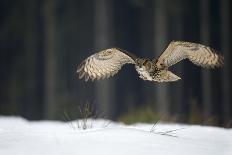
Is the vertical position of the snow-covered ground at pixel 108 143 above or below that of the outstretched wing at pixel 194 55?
below

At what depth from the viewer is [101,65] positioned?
7273 mm

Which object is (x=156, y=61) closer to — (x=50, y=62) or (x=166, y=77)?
(x=166, y=77)

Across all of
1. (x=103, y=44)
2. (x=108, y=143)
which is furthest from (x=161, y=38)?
(x=108, y=143)

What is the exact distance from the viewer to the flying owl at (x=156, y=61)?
22.5ft

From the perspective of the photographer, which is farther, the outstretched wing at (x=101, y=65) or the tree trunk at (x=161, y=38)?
the tree trunk at (x=161, y=38)

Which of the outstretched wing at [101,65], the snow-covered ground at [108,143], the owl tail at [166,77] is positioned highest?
the outstretched wing at [101,65]

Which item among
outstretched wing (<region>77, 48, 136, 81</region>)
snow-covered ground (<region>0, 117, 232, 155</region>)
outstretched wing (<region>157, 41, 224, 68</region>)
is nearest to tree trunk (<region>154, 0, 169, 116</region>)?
outstretched wing (<region>77, 48, 136, 81</region>)

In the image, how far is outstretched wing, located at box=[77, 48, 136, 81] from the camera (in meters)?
7.17

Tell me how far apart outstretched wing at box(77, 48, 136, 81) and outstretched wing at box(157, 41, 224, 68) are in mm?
446

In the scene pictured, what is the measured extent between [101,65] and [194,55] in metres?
1.17

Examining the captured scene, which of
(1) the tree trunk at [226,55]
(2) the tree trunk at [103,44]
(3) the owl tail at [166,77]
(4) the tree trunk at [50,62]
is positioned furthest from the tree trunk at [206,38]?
(3) the owl tail at [166,77]

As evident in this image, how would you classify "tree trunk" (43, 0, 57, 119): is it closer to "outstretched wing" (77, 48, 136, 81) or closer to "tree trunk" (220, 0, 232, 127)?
"tree trunk" (220, 0, 232, 127)

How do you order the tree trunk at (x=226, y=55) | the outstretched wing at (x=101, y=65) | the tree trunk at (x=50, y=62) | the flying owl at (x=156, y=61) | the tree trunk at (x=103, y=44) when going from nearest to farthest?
the flying owl at (x=156, y=61), the outstretched wing at (x=101, y=65), the tree trunk at (x=226, y=55), the tree trunk at (x=103, y=44), the tree trunk at (x=50, y=62)

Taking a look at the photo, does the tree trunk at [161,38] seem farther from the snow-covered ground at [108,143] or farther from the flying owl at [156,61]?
the snow-covered ground at [108,143]
